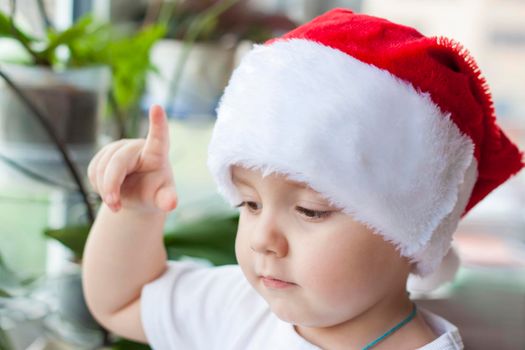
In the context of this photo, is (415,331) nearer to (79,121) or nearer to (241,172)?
(241,172)

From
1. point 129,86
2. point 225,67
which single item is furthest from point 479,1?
point 129,86

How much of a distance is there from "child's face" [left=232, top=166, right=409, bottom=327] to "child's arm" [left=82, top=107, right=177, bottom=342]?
102 millimetres

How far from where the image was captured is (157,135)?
692 mm

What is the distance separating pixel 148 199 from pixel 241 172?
0.12 meters

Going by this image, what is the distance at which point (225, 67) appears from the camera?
1.39 meters

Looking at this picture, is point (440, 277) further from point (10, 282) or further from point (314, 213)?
point (10, 282)

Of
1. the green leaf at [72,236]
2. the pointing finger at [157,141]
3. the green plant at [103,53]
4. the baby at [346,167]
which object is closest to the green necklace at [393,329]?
the baby at [346,167]

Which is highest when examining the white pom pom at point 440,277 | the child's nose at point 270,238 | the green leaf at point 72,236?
the child's nose at point 270,238

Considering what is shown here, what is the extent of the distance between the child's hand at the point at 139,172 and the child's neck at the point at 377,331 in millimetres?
172

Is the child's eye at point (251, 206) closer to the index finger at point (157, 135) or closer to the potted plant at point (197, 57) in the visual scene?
the index finger at point (157, 135)

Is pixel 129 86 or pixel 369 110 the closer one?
pixel 369 110

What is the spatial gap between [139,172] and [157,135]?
0.04m

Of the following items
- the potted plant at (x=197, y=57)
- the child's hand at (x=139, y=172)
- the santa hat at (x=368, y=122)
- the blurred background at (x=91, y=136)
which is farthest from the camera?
the potted plant at (x=197, y=57)

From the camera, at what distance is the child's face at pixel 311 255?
0.60 m
